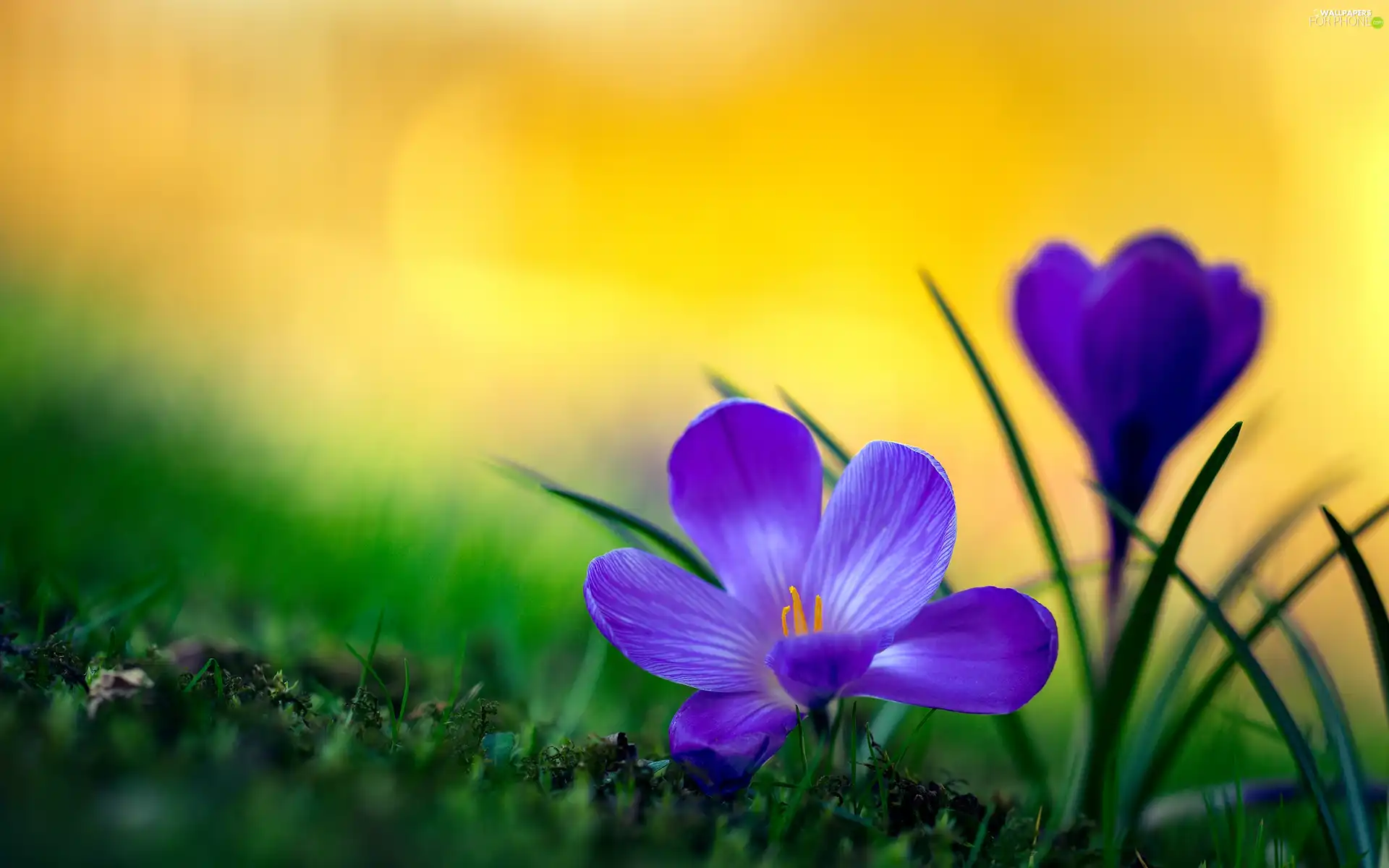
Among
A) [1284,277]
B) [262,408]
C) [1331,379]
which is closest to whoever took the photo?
[262,408]

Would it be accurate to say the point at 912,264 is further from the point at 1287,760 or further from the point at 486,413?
the point at 1287,760

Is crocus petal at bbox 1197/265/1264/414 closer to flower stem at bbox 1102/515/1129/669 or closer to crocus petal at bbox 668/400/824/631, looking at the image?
flower stem at bbox 1102/515/1129/669

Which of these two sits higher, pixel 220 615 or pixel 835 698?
pixel 835 698

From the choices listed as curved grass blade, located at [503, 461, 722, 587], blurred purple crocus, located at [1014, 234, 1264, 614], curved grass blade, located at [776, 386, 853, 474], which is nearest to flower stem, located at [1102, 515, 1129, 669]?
blurred purple crocus, located at [1014, 234, 1264, 614]

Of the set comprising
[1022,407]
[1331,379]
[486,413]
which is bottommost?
[486,413]

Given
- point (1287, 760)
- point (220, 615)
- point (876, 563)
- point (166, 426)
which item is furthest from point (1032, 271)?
point (166, 426)

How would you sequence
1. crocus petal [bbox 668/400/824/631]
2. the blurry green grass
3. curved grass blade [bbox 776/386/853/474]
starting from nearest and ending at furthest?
crocus petal [bbox 668/400/824/631] < curved grass blade [bbox 776/386/853/474] < the blurry green grass

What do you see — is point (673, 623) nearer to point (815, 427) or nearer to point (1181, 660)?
point (815, 427)
